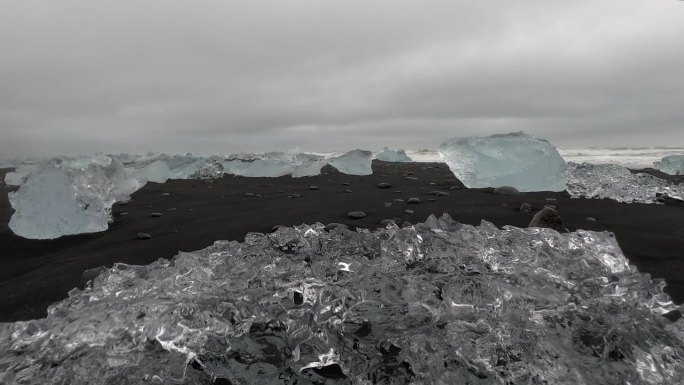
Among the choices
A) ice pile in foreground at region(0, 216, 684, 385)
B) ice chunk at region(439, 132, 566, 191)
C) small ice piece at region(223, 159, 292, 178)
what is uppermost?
ice chunk at region(439, 132, 566, 191)

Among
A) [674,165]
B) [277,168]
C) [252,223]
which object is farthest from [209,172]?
[674,165]

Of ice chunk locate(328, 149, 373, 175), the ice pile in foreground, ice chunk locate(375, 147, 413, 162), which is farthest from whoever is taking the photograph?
ice chunk locate(375, 147, 413, 162)

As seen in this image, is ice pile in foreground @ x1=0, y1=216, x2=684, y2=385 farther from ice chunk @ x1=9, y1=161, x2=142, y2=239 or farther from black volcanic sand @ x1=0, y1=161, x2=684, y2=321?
ice chunk @ x1=9, y1=161, x2=142, y2=239

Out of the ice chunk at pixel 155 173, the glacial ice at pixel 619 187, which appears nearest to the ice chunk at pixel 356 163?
the ice chunk at pixel 155 173

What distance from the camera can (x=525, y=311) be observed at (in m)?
1.83

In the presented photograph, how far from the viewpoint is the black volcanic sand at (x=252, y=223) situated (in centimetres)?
249

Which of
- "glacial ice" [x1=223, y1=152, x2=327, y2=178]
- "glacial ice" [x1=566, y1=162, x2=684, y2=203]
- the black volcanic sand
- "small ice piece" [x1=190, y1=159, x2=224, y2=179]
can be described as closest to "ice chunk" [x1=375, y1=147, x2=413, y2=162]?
"glacial ice" [x1=223, y1=152, x2=327, y2=178]

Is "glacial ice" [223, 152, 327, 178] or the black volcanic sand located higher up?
"glacial ice" [223, 152, 327, 178]

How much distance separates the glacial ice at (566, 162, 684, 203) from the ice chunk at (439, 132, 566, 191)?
1.02 ft

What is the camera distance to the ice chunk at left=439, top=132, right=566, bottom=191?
5.59m

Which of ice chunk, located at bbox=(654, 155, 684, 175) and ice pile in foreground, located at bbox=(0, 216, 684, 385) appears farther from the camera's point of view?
ice chunk, located at bbox=(654, 155, 684, 175)

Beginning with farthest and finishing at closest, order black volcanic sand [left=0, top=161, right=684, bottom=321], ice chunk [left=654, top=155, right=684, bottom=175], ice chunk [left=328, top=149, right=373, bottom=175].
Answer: ice chunk [left=328, top=149, right=373, bottom=175]
ice chunk [left=654, top=155, right=684, bottom=175]
black volcanic sand [left=0, top=161, right=684, bottom=321]

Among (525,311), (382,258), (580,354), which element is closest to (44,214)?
(382,258)

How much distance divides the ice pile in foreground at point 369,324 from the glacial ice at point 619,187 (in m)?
3.08
